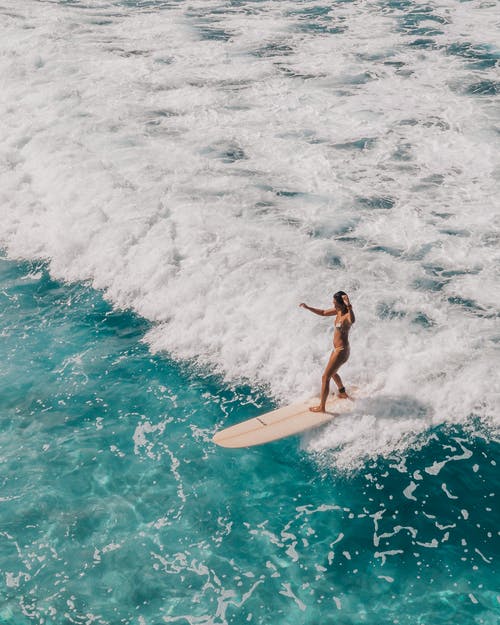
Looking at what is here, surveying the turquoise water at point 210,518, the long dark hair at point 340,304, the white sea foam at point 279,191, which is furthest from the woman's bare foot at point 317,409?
the long dark hair at point 340,304

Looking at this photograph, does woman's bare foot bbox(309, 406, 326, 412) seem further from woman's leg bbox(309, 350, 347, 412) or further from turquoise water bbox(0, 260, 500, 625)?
turquoise water bbox(0, 260, 500, 625)

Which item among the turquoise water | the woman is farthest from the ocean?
the woman

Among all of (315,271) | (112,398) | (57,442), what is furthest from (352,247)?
(57,442)

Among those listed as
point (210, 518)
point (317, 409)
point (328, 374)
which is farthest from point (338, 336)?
point (210, 518)

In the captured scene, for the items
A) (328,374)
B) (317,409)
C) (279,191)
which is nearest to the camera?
(328,374)

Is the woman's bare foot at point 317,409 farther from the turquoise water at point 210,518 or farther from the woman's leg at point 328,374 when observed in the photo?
the turquoise water at point 210,518

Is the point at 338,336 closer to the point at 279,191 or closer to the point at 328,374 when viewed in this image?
the point at 328,374
